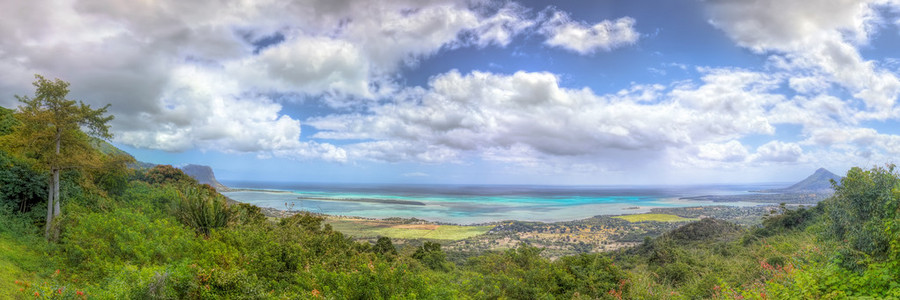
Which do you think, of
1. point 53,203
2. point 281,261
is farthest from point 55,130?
point 281,261

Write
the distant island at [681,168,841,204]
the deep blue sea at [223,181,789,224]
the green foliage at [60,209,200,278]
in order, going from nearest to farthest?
the green foliage at [60,209,200,278] → the deep blue sea at [223,181,789,224] → the distant island at [681,168,841,204]

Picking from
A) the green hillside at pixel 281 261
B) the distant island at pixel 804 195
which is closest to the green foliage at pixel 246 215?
the green hillside at pixel 281 261

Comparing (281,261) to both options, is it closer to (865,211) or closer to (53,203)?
(53,203)

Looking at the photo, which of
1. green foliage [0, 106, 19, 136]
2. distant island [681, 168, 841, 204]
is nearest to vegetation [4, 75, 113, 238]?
green foliage [0, 106, 19, 136]

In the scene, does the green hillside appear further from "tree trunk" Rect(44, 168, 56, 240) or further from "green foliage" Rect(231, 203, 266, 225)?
"tree trunk" Rect(44, 168, 56, 240)

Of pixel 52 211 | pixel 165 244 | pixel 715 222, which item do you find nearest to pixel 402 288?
pixel 165 244

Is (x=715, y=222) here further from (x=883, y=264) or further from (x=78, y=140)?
(x=78, y=140)
